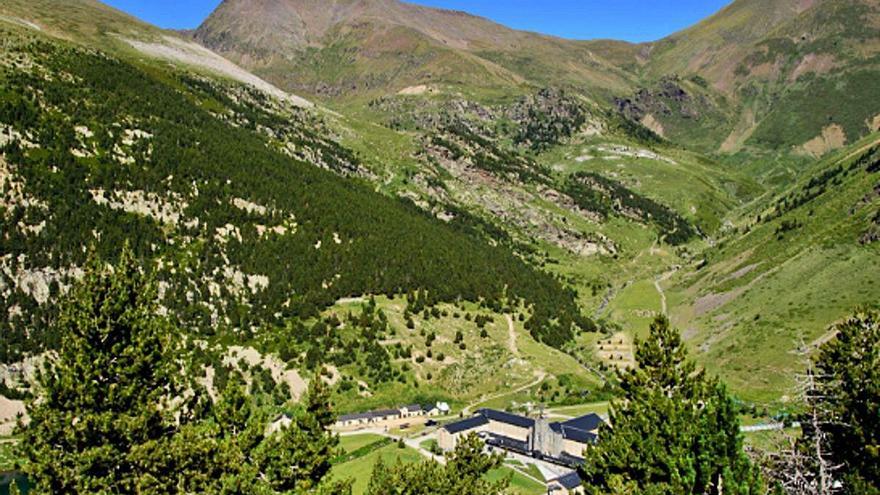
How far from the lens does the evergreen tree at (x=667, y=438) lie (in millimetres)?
25500

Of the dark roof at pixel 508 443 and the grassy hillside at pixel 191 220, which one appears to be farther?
the grassy hillside at pixel 191 220

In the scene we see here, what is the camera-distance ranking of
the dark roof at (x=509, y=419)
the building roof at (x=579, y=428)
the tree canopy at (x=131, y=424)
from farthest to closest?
1. the dark roof at (x=509, y=419)
2. the building roof at (x=579, y=428)
3. the tree canopy at (x=131, y=424)

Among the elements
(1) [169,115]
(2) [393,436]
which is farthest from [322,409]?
(1) [169,115]

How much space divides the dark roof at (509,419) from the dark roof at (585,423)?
4.02 metres

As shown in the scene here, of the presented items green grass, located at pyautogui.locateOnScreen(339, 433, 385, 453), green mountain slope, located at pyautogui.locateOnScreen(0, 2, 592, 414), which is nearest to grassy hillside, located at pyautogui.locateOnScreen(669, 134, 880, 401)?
green mountain slope, located at pyautogui.locateOnScreen(0, 2, 592, 414)

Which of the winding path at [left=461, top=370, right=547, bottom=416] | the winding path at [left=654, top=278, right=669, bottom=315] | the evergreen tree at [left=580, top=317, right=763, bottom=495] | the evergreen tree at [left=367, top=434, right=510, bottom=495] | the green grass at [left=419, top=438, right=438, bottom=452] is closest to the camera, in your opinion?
the evergreen tree at [left=580, top=317, right=763, bottom=495]

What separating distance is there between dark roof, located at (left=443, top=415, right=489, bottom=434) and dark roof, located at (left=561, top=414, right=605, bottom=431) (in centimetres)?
983

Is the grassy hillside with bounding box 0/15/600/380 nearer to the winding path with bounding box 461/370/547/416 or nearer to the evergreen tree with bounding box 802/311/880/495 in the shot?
the winding path with bounding box 461/370/547/416

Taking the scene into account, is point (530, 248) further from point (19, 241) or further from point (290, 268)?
point (19, 241)

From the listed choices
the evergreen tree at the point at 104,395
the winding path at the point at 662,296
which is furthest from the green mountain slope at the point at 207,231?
the evergreen tree at the point at 104,395

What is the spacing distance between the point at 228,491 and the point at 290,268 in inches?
3555

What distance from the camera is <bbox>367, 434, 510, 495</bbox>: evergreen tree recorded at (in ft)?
101

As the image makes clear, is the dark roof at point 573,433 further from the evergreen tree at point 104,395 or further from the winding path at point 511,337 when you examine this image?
the evergreen tree at point 104,395

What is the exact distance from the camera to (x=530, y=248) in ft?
636
